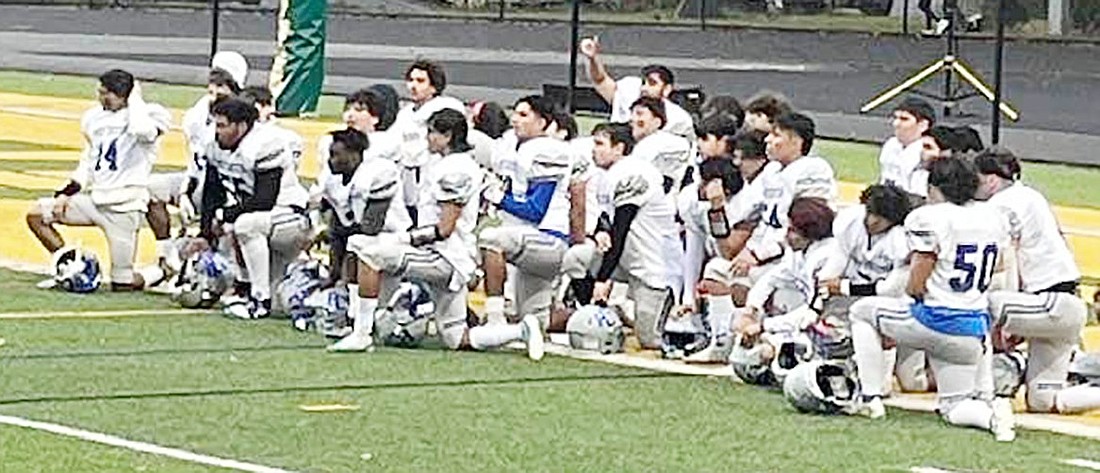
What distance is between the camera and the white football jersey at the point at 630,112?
16.9 metres

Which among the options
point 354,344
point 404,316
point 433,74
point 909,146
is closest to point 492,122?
point 433,74

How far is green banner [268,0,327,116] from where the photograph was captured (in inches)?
1194

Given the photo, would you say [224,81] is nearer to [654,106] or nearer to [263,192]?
[263,192]

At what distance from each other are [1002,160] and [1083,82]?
90.6ft

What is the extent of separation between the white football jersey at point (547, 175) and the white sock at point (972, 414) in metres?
3.06

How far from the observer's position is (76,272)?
16.7 metres

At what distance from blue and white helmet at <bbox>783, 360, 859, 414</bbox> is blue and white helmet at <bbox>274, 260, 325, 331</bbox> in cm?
344

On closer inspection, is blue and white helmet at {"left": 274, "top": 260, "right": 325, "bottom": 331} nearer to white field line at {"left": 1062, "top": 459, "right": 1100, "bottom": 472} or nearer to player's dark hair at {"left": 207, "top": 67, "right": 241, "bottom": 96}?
player's dark hair at {"left": 207, "top": 67, "right": 241, "bottom": 96}

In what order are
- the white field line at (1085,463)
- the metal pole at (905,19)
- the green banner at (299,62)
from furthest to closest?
the metal pole at (905,19) → the green banner at (299,62) → the white field line at (1085,463)

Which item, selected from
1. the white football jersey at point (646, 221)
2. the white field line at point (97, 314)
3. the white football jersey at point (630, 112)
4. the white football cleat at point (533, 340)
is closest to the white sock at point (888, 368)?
the white football cleat at point (533, 340)

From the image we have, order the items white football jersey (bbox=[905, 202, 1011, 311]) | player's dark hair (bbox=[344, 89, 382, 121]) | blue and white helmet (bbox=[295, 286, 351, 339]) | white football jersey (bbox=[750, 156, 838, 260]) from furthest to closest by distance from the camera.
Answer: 1. player's dark hair (bbox=[344, 89, 382, 121])
2. blue and white helmet (bbox=[295, 286, 351, 339])
3. white football jersey (bbox=[750, 156, 838, 260])
4. white football jersey (bbox=[905, 202, 1011, 311])

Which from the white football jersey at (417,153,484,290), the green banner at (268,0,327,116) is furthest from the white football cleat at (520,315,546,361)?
the green banner at (268,0,327,116)

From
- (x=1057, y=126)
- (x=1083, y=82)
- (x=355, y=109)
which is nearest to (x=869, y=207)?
(x=355, y=109)

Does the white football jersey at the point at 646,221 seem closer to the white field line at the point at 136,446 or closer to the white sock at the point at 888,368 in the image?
the white sock at the point at 888,368
